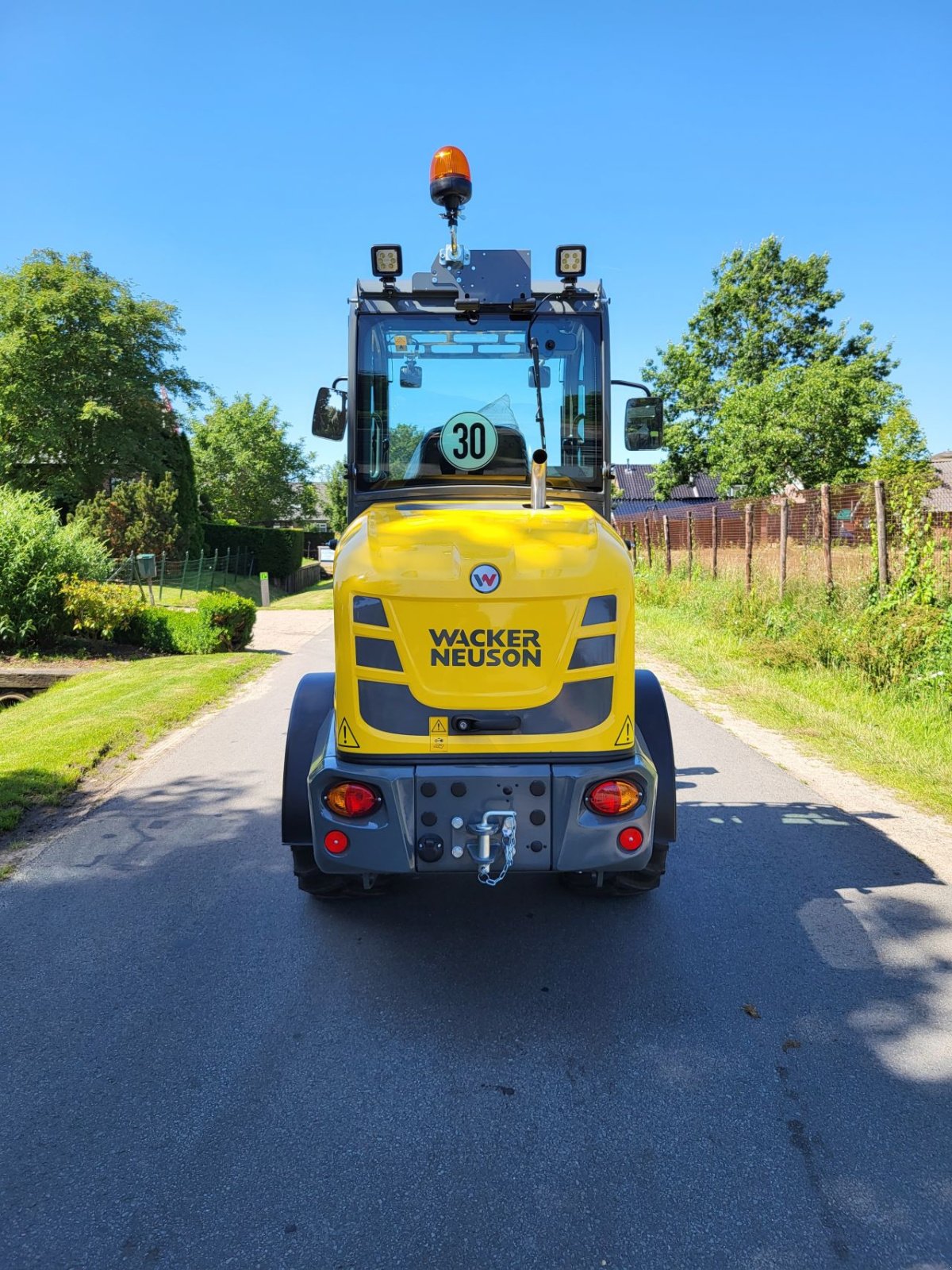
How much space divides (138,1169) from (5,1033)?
105cm

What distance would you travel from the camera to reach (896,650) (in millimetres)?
8656

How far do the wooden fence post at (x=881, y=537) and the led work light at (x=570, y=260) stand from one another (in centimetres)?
659

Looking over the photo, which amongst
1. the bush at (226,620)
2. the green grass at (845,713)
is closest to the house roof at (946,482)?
the green grass at (845,713)

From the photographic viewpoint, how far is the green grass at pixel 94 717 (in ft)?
20.4

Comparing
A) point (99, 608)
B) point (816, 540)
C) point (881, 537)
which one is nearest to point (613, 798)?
point (881, 537)

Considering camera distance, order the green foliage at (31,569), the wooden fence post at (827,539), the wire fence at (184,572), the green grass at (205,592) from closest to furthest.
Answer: the wooden fence post at (827,539), the green foliage at (31,569), the green grass at (205,592), the wire fence at (184,572)

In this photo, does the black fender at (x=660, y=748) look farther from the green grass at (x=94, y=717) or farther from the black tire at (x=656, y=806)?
the green grass at (x=94, y=717)

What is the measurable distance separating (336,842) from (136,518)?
27.6 meters

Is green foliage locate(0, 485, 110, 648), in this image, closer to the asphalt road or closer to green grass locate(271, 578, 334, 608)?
the asphalt road

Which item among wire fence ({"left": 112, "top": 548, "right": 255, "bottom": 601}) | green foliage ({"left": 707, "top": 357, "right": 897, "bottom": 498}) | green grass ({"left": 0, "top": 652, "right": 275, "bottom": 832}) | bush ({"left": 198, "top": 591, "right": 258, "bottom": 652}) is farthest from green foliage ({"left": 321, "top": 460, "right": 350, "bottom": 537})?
green grass ({"left": 0, "top": 652, "right": 275, "bottom": 832})

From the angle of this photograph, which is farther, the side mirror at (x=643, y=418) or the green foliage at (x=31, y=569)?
the green foliage at (x=31, y=569)

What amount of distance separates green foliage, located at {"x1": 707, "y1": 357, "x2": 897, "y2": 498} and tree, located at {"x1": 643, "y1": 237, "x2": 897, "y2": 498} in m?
3.95

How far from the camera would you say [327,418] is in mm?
4148

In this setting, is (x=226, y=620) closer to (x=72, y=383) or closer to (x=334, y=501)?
(x=72, y=383)
